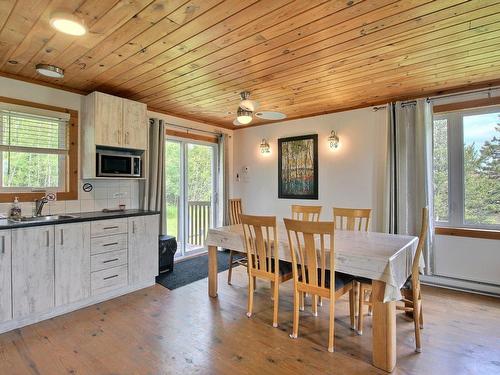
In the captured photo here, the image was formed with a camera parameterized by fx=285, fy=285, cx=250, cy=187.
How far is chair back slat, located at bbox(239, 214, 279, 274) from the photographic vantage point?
259 cm

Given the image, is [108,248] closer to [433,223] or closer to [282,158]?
[282,158]

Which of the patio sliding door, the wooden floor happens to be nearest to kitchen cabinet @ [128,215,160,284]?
the wooden floor

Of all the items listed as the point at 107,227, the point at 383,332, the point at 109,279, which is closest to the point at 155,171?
the point at 107,227

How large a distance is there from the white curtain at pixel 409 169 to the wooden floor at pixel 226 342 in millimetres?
950

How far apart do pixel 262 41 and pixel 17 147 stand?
2830mm

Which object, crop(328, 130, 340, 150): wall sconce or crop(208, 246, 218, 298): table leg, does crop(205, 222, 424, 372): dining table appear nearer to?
crop(208, 246, 218, 298): table leg

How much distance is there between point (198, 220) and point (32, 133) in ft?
9.26

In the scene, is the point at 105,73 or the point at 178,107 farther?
the point at 178,107

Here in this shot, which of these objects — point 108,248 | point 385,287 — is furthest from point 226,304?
point 385,287

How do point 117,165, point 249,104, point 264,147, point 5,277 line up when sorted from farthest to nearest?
point 264,147, point 117,165, point 249,104, point 5,277

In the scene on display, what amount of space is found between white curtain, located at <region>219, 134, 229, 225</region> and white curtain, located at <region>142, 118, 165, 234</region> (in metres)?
1.33

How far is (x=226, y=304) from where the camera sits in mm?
3104

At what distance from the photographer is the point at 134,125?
3670 mm

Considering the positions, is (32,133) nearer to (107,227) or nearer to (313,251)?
(107,227)
